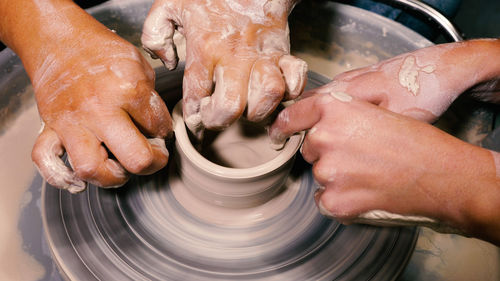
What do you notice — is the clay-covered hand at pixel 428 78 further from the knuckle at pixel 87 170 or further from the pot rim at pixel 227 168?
the knuckle at pixel 87 170

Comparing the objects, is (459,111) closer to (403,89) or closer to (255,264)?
(403,89)

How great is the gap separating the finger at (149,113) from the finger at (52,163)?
205 millimetres

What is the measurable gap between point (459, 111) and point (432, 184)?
84cm

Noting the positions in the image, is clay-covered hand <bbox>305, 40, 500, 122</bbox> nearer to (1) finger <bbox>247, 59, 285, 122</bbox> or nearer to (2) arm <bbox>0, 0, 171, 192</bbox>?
(1) finger <bbox>247, 59, 285, 122</bbox>

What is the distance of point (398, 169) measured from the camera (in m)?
0.84

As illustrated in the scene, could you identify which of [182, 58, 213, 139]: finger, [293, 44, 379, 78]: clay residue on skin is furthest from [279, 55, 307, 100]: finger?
[293, 44, 379, 78]: clay residue on skin

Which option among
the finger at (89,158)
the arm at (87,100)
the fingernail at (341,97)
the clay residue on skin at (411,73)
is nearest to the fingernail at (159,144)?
the arm at (87,100)

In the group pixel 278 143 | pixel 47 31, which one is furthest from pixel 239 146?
pixel 47 31

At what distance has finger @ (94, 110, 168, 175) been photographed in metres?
0.91

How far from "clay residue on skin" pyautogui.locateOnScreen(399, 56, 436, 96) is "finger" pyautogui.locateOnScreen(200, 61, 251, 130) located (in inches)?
19.0

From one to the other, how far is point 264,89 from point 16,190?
38.6 inches

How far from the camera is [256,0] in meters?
1.05

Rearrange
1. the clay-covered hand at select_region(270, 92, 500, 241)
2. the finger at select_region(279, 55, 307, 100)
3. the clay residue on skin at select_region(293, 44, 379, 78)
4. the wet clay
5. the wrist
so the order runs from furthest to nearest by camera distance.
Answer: the clay residue on skin at select_region(293, 44, 379, 78) < the wet clay < the wrist < the finger at select_region(279, 55, 307, 100) < the clay-covered hand at select_region(270, 92, 500, 241)

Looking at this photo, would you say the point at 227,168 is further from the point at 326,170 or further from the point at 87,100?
the point at 87,100
